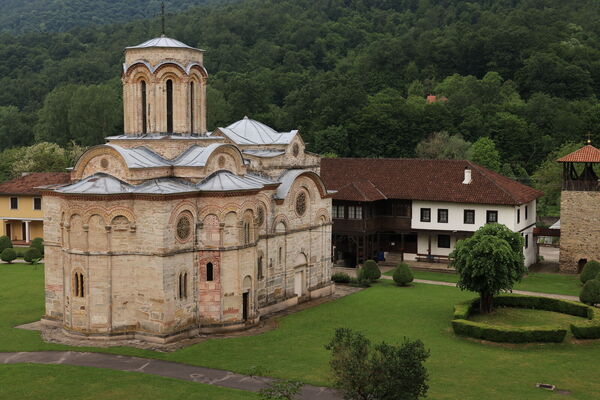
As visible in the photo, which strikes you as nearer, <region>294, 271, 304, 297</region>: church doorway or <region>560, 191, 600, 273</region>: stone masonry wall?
<region>294, 271, 304, 297</region>: church doorway

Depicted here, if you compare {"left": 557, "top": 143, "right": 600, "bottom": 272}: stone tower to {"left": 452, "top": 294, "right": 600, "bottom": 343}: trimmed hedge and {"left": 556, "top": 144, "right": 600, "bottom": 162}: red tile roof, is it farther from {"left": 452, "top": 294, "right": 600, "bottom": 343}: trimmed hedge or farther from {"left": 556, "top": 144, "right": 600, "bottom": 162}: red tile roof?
{"left": 452, "top": 294, "right": 600, "bottom": 343}: trimmed hedge

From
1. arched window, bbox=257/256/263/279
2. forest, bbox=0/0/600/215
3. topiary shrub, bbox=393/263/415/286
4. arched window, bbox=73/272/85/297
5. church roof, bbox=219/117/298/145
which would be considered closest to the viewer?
arched window, bbox=73/272/85/297

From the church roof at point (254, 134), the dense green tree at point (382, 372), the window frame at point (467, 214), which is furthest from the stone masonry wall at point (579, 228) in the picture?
the dense green tree at point (382, 372)

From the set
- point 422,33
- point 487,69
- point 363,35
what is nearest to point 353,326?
point 487,69

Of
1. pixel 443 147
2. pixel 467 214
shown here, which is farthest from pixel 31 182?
pixel 443 147

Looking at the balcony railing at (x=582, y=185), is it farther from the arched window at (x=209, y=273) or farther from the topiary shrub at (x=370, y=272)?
→ the arched window at (x=209, y=273)

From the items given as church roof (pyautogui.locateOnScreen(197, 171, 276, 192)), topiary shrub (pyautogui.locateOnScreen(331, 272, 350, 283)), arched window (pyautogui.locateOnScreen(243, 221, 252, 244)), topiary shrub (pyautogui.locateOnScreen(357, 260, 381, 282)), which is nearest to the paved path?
arched window (pyautogui.locateOnScreen(243, 221, 252, 244))

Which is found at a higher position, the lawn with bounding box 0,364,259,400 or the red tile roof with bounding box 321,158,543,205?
the red tile roof with bounding box 321,158,543,205
